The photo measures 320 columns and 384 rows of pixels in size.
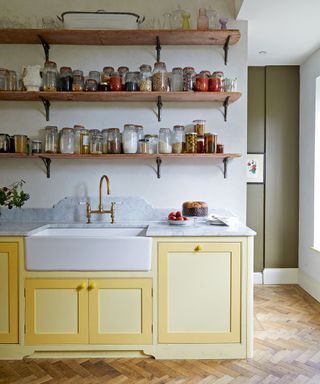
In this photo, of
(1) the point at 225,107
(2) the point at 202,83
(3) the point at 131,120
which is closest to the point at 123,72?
(3) the point at 131,120

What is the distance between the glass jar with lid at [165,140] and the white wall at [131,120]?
6.0 inches

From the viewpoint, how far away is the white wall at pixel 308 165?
356 cm

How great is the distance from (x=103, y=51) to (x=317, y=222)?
8.14 ft

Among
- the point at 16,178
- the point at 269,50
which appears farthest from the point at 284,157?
the point at 16,178

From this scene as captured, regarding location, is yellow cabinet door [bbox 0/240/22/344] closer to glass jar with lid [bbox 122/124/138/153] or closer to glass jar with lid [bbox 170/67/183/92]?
glass jar with lid [bbox 122/124/138/153]

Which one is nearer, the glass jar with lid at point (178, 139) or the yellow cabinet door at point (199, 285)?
the yellow cabinet door at point (199, 285)

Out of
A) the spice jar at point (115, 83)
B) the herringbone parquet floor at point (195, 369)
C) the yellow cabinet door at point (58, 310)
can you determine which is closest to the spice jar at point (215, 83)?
the spice jar at point (115, 83)

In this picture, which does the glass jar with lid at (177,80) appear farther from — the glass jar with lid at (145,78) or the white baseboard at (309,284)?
the white baseboard at (309,284)

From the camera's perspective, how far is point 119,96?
108 inches

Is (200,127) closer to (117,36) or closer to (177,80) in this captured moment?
(177,80)

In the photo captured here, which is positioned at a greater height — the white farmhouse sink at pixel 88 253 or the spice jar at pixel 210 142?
the spice jar at pixel 210 142

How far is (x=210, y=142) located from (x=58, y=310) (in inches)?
61.1

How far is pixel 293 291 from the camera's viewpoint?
3.78 m

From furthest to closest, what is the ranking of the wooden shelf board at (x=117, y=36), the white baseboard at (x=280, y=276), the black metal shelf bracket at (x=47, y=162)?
1. the white baseboard at (x=280, y=276)
2. the black metal shelf bracket at (x=47, y=162)
3. the wooden shelf board at (x=117, y=36)
